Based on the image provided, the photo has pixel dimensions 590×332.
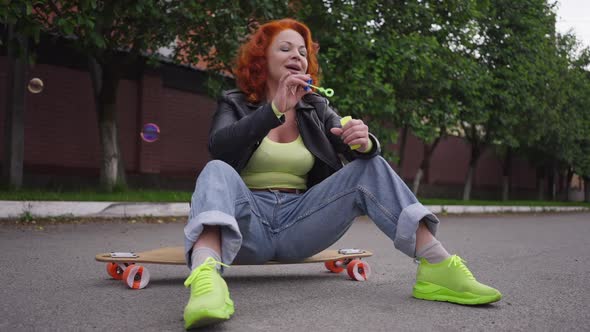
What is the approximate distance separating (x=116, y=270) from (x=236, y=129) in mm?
1215

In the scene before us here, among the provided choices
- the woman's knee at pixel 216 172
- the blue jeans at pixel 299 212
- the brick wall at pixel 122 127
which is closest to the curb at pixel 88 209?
the brick wall at pixel 122 127

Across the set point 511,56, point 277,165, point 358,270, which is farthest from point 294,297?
point 511,56

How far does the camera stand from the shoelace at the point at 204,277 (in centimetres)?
230

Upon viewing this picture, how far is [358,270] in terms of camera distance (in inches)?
147

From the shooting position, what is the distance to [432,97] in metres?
14.7

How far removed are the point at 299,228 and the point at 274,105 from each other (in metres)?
0.67

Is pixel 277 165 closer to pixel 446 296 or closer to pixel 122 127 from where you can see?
pixel 446 296

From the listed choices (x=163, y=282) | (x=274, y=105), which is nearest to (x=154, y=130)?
(x=163, y=282)

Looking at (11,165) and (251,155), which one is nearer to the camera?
(251,155)

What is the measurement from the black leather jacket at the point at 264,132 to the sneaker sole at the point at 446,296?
68 centimetres

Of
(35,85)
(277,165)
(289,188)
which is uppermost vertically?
(35,85)

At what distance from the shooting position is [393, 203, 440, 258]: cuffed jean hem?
278cm

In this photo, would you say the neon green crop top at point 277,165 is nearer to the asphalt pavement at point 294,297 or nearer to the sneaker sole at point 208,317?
the asphalt pavement at point 294,297

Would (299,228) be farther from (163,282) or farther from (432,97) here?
(432,97)
